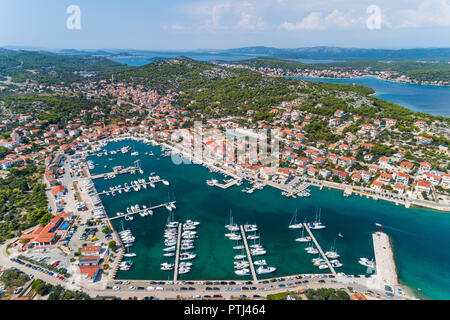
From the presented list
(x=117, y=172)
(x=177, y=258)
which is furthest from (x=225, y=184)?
(x=117, y=172)

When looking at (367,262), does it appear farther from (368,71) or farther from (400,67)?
(400,67)

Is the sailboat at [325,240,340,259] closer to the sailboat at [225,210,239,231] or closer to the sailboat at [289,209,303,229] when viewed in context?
the sailboat at [289,209,303,229]

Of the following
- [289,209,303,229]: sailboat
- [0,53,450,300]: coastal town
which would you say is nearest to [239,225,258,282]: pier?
[0,53,450,300]: coastal town

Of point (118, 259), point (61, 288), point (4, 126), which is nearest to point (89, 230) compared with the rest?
point (118, 259)

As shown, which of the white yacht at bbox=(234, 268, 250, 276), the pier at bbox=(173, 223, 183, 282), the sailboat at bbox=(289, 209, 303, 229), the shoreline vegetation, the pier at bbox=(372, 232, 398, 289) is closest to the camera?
the pier at bbox=(372, 232, 398, 289)

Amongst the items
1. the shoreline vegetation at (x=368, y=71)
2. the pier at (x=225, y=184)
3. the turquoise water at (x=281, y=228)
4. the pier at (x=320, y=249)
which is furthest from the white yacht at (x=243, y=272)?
the shoreline vegetation at (x=368, y=71)

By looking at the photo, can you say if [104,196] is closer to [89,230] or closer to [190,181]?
[89,230]
